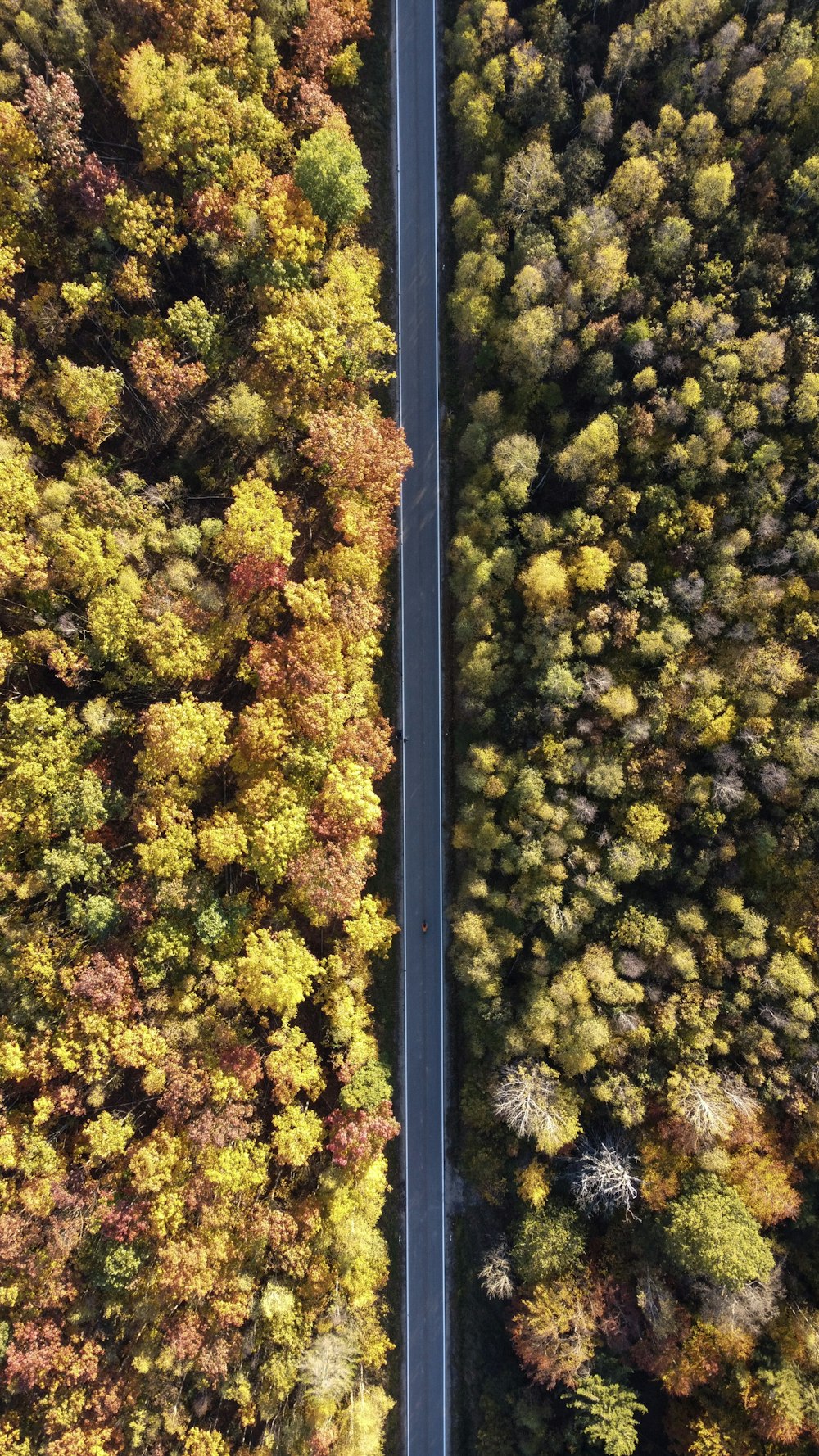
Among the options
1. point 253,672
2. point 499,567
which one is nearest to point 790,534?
point 499,567

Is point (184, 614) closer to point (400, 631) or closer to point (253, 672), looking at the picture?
point (253, 672)

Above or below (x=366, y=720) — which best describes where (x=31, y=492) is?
above

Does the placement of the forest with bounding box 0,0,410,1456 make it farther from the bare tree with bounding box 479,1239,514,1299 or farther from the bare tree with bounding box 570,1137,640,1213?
the bare tree with bounding box 570,1137,640,1213

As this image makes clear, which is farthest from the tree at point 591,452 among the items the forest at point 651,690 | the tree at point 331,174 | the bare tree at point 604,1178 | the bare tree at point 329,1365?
the bare tree at point 329,1365

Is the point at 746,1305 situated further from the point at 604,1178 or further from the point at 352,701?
the point at 352,701

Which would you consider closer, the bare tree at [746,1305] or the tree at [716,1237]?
the tree at [716,1237]

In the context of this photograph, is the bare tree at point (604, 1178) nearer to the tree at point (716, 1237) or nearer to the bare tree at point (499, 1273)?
the tree at point (716, 1237)
